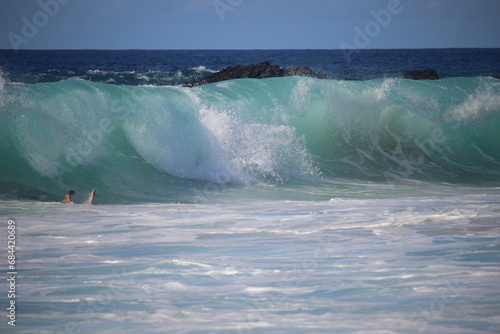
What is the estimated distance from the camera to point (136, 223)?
7129mm

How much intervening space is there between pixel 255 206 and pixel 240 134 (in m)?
4.00

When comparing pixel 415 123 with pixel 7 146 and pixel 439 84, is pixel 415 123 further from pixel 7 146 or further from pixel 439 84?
pixel 7 146

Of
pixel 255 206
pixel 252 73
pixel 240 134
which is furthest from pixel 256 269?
pixel 252 73

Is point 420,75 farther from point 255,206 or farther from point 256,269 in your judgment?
point 256,269

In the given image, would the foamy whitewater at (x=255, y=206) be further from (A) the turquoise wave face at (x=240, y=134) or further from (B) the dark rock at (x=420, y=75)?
(B) the dark rock at (x=420, y=75)

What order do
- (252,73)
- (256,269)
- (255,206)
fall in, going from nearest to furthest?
(256,269), (255,206), (252,73)

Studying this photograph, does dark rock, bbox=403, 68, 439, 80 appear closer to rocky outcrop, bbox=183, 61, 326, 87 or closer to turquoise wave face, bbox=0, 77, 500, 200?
rocky outcrop, bbox=183, 61, 326, 87

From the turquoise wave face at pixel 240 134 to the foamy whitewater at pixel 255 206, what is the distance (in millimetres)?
40

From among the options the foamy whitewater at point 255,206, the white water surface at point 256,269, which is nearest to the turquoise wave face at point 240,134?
the foamy whitewater at point 255,206

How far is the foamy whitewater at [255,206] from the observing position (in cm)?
445

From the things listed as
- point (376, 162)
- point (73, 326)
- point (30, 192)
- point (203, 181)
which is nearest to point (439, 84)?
point (376, 162)

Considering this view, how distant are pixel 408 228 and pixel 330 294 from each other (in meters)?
2.46

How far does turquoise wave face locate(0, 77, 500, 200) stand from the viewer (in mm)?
10156

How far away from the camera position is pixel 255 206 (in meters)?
8.36
